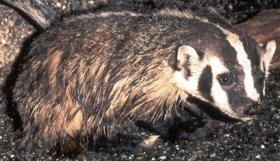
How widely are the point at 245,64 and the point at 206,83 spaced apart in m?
0.23

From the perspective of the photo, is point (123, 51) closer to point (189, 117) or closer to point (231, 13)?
point (189, 117)

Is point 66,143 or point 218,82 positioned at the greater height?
point 218,82

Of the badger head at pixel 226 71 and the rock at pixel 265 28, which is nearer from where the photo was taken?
the badger head at pixel 226 71

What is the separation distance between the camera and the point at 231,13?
4.23 meters

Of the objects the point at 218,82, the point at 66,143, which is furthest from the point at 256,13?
the point at 66,143

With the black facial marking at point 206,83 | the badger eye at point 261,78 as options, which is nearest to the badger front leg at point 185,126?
the black facial marking at point 206,83

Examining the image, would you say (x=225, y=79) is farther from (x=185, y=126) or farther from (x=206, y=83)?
(x=185, y=126)

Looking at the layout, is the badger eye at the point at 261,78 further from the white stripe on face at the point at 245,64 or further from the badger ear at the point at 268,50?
the badger ear at the point at 268,50

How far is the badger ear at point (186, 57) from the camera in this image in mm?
2871

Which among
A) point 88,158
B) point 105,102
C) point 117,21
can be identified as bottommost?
point 88,158

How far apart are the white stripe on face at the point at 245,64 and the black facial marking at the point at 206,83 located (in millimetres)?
166

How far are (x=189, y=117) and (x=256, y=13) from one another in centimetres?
127

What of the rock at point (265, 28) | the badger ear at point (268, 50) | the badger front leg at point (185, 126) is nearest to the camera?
the badger ear at point (268, 50)

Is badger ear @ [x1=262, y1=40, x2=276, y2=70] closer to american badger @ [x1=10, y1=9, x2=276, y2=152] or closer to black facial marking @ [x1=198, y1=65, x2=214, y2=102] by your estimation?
american badger @ [x1=10, y1=9, x2=276, y2=152]
